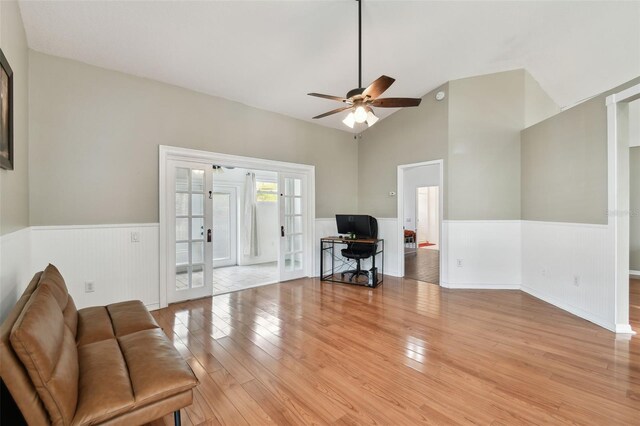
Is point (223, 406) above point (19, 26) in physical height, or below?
below

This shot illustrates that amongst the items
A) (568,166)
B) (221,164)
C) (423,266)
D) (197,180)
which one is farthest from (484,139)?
(197,180)

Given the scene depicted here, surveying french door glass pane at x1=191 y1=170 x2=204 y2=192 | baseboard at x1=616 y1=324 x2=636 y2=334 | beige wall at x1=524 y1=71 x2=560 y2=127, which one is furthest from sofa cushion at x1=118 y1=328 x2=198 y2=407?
beige wall at x1=524 y1=71 x2=560 y2=127

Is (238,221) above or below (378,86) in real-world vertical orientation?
below

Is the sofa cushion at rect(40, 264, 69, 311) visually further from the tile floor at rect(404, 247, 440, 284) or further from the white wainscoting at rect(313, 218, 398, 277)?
the tile floor at rect(404, 247, 440, 284)

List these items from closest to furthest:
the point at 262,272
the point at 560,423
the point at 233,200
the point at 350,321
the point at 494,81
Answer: the point at 560,423 < the point at 350,321 < the point at 494,81 < the point at 262,272 < the point at 233,200

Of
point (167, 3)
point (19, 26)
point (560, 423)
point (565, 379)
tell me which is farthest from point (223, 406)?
point (19, 26)

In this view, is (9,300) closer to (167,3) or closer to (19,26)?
(19,26)

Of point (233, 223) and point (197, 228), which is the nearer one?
point (197, 228)

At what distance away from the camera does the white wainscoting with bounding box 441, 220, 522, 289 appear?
452 centimetres

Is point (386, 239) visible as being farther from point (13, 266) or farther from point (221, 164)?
point (13, 266)

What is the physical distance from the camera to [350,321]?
3277 mm

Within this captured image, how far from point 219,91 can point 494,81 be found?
435 cm

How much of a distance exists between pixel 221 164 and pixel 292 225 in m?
1.76

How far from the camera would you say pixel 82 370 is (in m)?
1.49
